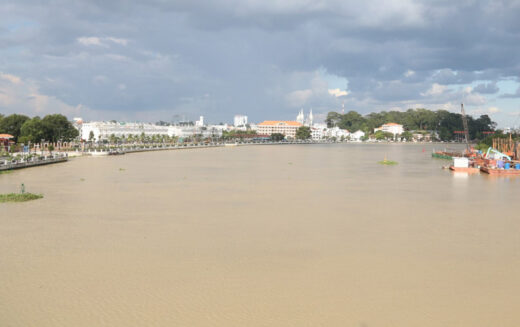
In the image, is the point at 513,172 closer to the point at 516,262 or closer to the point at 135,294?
the point at 516,262

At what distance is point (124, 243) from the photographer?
11797 mm

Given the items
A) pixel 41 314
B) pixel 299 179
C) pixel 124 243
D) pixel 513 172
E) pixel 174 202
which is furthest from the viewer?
pixel 513 172

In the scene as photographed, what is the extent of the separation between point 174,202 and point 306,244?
8519mm

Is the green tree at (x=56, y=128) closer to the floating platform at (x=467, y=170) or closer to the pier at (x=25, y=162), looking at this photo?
the pier at (x=25, y=162)

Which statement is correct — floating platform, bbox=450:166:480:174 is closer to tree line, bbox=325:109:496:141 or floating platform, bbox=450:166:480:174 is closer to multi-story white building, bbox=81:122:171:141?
multi-story white building, bbox=81:122:171:141

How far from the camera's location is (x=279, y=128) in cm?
18900

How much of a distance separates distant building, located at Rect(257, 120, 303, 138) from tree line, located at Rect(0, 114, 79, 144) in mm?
123086

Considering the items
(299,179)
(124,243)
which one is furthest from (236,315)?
(299,179)

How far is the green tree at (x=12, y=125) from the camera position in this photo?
209ft

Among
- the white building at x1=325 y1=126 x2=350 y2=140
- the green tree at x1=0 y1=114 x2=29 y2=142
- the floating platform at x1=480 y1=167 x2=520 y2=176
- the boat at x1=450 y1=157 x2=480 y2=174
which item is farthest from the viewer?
the white building at x1=325 y1=126 x2=350 y2=140

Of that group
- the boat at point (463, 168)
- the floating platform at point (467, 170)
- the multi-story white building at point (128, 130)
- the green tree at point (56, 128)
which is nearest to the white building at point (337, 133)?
the multi-story white building at point (128, 130)

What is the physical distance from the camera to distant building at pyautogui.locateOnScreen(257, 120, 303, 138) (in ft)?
613

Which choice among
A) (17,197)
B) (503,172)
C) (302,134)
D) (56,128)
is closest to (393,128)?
(302,134)

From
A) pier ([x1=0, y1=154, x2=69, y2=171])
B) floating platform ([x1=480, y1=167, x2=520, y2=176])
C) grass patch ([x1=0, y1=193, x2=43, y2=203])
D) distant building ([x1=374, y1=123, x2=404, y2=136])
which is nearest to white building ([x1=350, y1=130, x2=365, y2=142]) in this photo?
distant building ([x1=374, y1=123, x2=404, y2=136])
